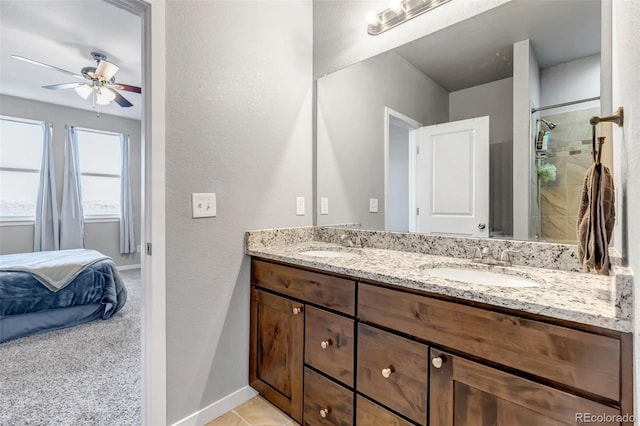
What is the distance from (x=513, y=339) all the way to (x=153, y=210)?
1383 millimetres

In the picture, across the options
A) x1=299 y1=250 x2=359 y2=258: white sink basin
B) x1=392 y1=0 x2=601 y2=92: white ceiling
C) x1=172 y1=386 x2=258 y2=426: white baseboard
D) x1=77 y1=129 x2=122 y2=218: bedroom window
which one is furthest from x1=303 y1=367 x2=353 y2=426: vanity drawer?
x1=77 y1=129 x2=122 y2=218: bedroom window

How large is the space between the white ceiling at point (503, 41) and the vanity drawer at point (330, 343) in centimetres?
123

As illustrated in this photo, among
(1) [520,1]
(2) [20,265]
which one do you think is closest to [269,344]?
(1) [520,1]

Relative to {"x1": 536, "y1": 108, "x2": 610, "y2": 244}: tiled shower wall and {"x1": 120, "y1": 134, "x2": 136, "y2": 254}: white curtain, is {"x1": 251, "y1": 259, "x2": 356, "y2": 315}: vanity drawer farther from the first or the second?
{"x1": 120, "y1": 134, "x2": 136, "y2": 254}: white curtain

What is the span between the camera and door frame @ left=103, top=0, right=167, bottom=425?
1.34 m

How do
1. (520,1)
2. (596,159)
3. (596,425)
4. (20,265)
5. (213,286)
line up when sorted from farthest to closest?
(20,265) → (213,286) → (520,1) → (596,159) → (596,425)

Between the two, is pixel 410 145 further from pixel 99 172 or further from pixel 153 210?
pixel 99 172

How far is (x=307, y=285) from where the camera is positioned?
1.38 meters

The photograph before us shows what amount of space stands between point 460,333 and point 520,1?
1355mm

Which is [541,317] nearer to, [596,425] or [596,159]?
[596,425]

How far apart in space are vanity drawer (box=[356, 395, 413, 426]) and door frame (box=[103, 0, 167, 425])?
34.7 inches

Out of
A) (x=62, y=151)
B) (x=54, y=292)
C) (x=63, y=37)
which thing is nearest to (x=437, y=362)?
(x=54, y=292)

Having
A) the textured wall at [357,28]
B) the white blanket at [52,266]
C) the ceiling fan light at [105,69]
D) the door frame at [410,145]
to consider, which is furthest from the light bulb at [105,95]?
the door frame at [410,145]

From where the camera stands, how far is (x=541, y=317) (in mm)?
777
